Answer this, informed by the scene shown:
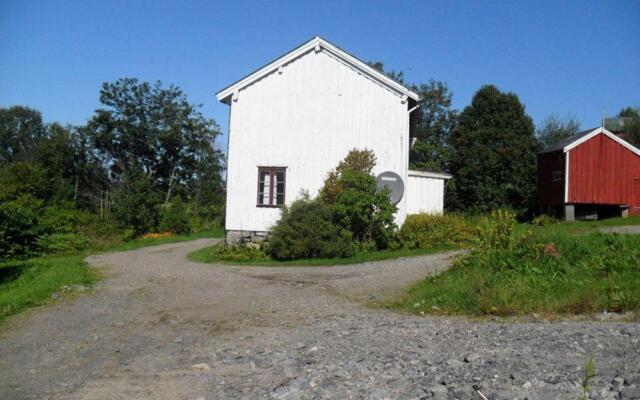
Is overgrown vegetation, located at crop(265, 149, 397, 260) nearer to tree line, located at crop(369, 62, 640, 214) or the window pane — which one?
the window pane

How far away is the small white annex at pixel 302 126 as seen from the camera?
19.9 metres

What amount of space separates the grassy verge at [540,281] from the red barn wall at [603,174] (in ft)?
67.7

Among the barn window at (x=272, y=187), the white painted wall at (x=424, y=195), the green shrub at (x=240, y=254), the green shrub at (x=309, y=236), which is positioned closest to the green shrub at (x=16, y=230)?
the green shrub at (x=240, y=254)

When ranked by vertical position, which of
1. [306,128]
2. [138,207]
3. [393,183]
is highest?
[306,128]

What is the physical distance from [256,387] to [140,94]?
141ft

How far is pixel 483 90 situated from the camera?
42.3 metres

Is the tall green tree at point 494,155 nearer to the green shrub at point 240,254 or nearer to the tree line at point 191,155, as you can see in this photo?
the tree line at point 191,155

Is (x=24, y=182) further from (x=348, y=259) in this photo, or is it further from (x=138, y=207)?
(x=348, y=259)

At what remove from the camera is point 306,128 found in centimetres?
2005

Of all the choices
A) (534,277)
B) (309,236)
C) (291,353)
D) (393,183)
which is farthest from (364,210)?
(291,353)

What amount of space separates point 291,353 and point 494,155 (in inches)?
1464

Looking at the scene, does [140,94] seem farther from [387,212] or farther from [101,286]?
[101,286]

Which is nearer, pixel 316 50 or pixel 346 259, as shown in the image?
pixel 346 259

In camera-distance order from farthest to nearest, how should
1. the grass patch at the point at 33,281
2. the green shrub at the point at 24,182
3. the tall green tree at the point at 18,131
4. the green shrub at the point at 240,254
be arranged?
the tall green tree at the point at 18,131
the green shrub at the point at 24,182
the green shrub at the point at 240,254
the grass patch at the point at 33,281
